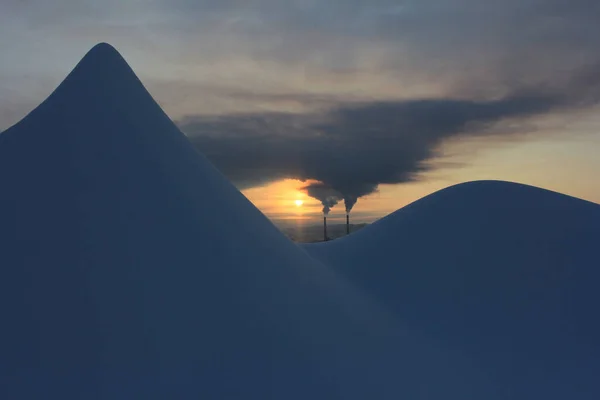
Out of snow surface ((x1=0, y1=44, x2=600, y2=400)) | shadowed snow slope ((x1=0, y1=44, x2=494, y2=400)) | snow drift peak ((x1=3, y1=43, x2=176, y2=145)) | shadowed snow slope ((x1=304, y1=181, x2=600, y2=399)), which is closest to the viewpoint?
shadowed snow slope ((x1=0, y1=44, x2=494, y2=400))

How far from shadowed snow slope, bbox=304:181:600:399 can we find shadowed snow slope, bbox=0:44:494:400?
2.13 m

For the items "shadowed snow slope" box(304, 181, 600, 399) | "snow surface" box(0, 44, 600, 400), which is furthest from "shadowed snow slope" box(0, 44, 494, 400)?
"shadowed snow slope" box(304, 181, 600, 399)

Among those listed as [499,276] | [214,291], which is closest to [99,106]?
[214,291]

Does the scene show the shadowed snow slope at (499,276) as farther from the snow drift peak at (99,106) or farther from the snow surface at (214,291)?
the snow drift peak at (99,106)

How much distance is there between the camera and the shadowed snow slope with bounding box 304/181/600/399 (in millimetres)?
14742

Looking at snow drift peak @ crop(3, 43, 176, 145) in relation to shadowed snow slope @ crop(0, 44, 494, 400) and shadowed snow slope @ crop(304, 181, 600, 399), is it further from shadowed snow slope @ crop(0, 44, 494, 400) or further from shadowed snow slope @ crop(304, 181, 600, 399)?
shadowed snow slope @ crop(304, 181, 600, 399)

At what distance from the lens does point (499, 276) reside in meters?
18.1

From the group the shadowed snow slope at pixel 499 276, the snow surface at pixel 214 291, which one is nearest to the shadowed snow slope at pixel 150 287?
the snow surface at pixel 214 291

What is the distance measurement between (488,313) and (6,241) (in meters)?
14.8

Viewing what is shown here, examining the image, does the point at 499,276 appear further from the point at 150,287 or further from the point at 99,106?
the point at 99,106

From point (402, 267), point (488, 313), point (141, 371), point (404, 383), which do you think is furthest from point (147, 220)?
point (488, 313)

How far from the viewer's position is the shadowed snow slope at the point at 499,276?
14742 millimetres

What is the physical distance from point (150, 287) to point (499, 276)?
12.6 m

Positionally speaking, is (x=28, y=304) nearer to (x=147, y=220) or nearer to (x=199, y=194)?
(x=147, y=220)
